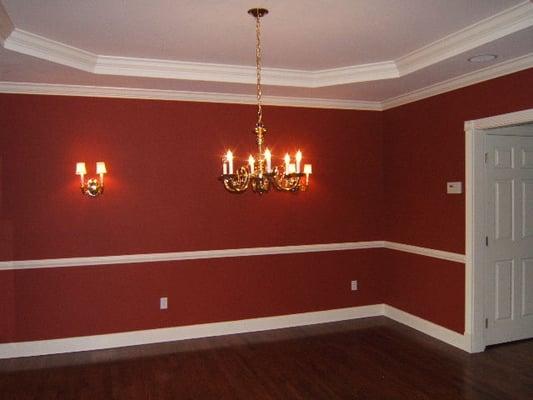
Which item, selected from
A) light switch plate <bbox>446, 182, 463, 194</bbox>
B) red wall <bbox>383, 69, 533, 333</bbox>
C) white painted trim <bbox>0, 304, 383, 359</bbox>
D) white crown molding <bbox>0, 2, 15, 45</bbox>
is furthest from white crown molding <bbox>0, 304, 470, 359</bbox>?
white crown molding <bbox>0, 2, 15, 45</bbox>

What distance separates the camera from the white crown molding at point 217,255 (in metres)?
4.39

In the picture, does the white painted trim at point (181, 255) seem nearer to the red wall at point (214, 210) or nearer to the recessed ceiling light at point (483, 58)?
the red wall at point (214, 210)

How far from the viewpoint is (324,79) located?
15.0 feet

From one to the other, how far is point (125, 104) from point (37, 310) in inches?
82.9

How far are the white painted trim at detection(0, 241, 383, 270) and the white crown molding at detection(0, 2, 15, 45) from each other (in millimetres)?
2046

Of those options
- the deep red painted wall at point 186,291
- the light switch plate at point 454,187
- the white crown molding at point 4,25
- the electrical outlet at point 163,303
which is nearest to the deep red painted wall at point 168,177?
the deep red painted wall at point 186,291

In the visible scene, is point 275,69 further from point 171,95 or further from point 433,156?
point 433,156

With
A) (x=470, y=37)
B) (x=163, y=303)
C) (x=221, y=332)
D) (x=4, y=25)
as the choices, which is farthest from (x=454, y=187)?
(x=4, y=25)

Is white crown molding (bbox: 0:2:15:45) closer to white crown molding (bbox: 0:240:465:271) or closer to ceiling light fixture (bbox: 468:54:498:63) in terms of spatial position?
white crown molding (bbox: 0:240:465:271)

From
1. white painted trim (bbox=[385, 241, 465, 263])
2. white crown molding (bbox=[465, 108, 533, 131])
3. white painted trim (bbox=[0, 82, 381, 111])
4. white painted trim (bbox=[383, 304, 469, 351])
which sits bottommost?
white painted trim (bbox=[383, 304, 469, 351])

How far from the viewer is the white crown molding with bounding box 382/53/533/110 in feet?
12.3

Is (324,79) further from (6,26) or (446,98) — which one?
(6,26)

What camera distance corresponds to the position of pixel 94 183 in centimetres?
448

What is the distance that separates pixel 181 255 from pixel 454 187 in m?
2.76
